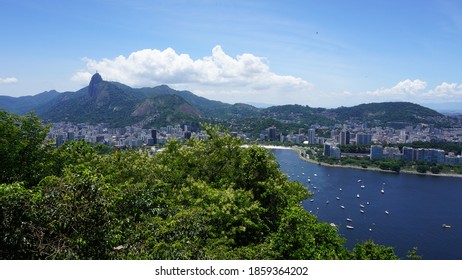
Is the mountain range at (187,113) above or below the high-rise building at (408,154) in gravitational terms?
above

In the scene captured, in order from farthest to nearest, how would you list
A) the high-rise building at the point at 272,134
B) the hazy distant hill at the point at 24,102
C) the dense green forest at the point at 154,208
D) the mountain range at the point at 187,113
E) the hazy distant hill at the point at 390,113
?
1. the hazy distant hill at the point at 24,102
2. the hazy distant hill at the point at 390,113
3. the mountain range at the point at 187,113
4. the high-rise building at the point at 272,134
5. the dense green forest at the point at 154,208

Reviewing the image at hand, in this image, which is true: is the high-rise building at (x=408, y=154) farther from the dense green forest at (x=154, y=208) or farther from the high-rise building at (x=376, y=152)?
the dense green forest at (x=154, y=208)

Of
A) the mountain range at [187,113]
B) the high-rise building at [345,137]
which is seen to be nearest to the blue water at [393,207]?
the high-rise building at [345,137]

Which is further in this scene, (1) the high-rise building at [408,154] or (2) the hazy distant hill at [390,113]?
(2) the hazy distant hill at [390,113]
